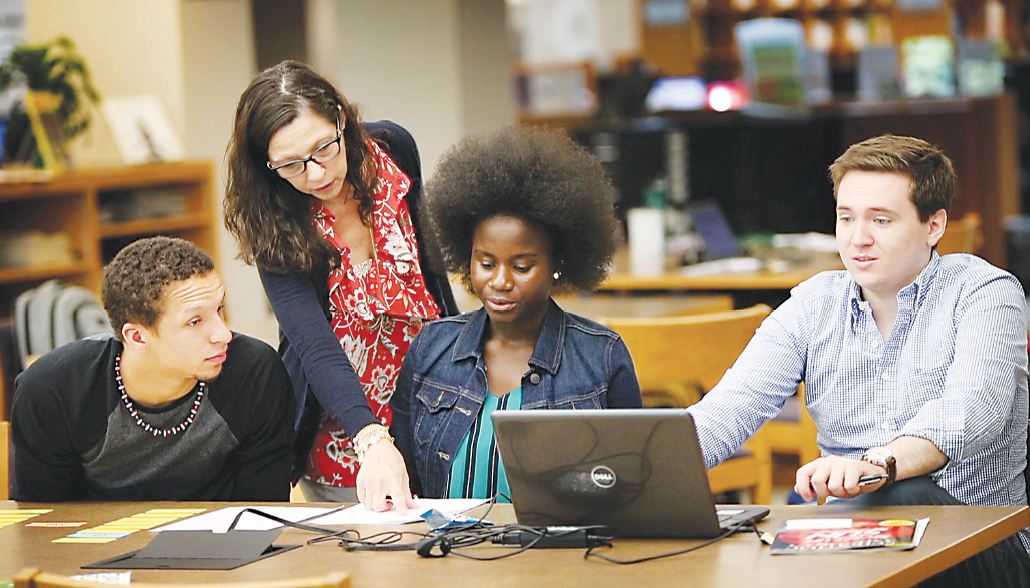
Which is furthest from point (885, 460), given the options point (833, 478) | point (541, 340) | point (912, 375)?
point (541, 340)

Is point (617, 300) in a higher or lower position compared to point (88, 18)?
lower

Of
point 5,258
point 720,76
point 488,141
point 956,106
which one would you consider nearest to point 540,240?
point 488,141

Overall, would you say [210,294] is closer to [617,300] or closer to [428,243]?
[428,243]

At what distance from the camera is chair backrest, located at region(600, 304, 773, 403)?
306 cm

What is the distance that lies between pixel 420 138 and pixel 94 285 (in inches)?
63.5

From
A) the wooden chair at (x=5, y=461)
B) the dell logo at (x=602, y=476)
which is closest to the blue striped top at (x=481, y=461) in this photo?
the dell logo at (x=602, y=476)

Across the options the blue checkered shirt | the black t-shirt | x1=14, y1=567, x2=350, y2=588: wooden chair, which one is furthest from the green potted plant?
x1=14, y1=567, x2=350, y2=588: wooden chair

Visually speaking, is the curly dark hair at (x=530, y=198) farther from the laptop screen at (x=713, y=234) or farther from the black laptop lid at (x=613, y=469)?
the laptop screen at (x=713, y=234)

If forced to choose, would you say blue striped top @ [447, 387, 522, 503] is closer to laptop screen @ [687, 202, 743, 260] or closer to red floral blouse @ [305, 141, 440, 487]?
red floral blouse @ [305, 141, 440, 487]

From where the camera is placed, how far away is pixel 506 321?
214 cm

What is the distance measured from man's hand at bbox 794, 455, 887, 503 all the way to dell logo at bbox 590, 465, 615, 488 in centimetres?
27

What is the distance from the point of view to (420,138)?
5246mm

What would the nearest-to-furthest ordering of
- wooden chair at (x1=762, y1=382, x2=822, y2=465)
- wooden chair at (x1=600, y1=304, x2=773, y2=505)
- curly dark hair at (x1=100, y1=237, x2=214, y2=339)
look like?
curly dark hair at (x1=100, y1=237, x2=214, y2=339) → wooden chair at (x1=600, y1=304, x2=773, y2=505) → wooden chair at (x1=762, y1=382, x2=822, y2=465)

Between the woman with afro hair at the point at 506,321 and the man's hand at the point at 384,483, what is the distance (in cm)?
18
